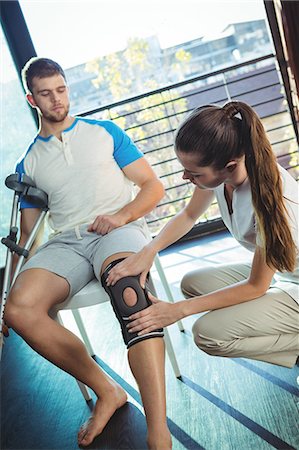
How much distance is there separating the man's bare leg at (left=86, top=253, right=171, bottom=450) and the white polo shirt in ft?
2.20

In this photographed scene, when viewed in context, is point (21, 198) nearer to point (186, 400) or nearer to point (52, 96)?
point (52, 96)

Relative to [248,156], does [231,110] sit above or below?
above

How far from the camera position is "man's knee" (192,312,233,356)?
200 cm

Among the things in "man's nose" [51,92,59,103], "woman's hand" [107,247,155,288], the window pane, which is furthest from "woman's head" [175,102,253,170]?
the window pane

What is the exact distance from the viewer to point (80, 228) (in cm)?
255

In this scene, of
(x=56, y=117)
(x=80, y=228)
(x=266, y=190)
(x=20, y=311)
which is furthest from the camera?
(x=56, y=117)

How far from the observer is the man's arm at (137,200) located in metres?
2.48

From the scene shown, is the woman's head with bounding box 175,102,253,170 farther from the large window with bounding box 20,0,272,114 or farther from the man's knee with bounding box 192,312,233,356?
the large window with bounding box 20,0,272,114

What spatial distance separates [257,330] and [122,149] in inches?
41.2

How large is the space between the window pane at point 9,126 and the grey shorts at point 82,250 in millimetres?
1212

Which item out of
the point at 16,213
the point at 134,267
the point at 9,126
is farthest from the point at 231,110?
the point at 9,126

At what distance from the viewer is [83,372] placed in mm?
2295

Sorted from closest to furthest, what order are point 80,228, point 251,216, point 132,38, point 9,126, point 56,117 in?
point 251,216, point 80,228, point 56,117, point 9,126, point 132,38

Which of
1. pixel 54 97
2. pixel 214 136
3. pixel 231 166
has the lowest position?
pixel 231 166
